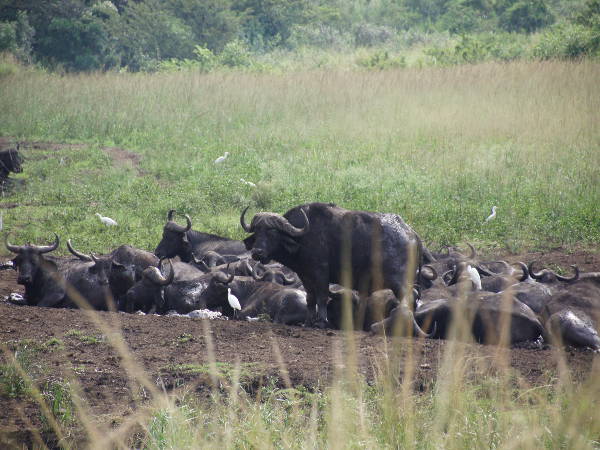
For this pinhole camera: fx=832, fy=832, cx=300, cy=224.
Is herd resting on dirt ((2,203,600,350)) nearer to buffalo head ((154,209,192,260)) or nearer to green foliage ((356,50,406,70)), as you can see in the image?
buffalo head ((154,209,192,260))

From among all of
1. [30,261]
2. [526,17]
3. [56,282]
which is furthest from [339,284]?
[526,17]

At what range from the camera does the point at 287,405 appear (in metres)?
5.98

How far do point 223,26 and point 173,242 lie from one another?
95.2 feet

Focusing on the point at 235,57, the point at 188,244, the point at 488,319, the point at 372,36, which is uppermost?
the point at 488,319

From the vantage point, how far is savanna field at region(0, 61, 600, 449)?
4875 mm

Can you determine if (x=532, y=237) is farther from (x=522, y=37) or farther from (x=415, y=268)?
(x=522, y=37)

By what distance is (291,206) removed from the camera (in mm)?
15062

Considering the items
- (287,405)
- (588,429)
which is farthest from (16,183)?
(588,429)

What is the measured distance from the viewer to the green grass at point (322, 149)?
14367mm

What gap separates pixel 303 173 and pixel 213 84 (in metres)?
9.30

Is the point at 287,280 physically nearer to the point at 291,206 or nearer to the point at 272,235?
the point at 272,235

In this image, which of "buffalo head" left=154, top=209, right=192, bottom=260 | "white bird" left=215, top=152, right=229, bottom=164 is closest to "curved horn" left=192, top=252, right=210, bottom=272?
"buffalo head" left=154, top=209, right=192, bottom=260

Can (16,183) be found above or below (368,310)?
below

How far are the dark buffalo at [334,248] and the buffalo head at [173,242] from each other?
2961 millimetres
